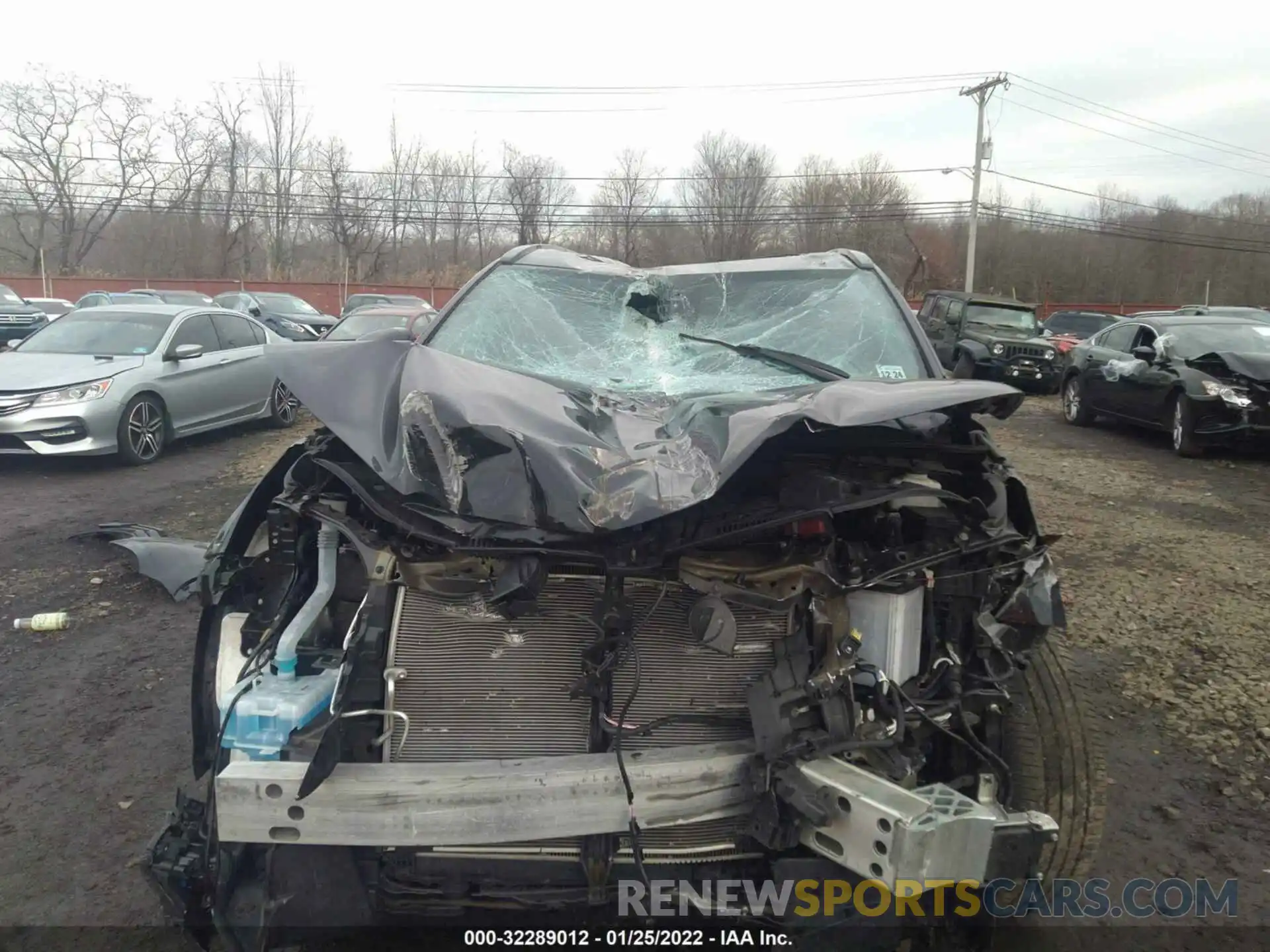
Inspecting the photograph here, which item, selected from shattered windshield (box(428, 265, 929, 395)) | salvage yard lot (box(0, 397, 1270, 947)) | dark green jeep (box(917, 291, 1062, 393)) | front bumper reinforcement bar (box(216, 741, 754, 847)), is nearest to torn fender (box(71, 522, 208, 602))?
salvage yard lot (box(0, 397, 1270, 947))

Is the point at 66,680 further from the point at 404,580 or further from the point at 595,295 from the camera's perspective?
the point at 595,295

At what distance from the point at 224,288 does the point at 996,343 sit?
35.2m

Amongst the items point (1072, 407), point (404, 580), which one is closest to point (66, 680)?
point (404, 580)

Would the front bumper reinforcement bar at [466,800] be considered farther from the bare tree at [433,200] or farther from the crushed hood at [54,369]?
the bare tree at [433,200]

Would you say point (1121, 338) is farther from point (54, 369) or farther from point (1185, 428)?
point (54, 369)

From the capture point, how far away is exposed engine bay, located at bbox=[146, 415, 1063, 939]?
5.95 feet

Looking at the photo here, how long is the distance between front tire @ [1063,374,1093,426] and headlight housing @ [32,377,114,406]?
11691mm

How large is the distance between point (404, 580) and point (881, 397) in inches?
50.9

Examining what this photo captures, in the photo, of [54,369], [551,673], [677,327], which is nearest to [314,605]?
[551,673]

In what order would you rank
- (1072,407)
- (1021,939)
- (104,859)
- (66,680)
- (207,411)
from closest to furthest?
(1021,939), (104,859), (66,680), (207,411), (1072,407)

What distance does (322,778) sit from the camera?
1.77 metres

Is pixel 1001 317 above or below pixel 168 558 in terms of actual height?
above

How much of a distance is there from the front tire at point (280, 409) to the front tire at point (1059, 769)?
9.68m

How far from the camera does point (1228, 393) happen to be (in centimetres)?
851
